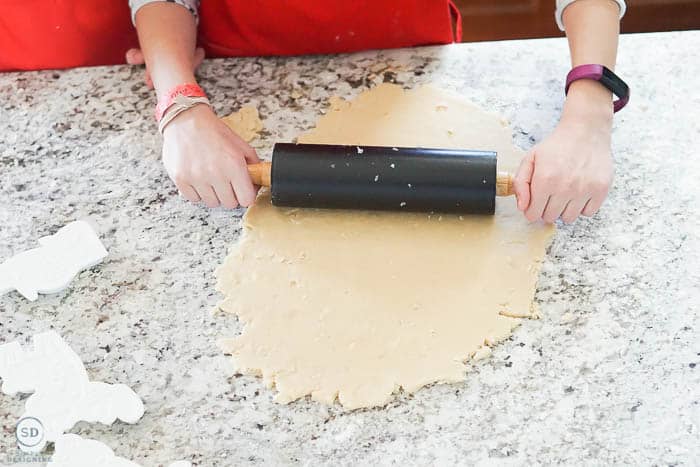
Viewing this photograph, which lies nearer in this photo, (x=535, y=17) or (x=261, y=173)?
(x=261, y=173)

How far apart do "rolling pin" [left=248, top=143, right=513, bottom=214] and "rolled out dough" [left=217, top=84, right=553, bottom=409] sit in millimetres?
35

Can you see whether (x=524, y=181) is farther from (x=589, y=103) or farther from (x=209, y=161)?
(x=209, y=161)

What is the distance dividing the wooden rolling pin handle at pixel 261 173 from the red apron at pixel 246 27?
300mm

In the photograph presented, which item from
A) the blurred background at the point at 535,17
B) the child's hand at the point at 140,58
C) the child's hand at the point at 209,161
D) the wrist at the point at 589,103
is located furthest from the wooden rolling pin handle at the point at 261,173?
the blurred background at the point at 535,17

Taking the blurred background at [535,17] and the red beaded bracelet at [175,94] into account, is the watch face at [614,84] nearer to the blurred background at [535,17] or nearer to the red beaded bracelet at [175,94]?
the red beaded bracelet at [175,94]

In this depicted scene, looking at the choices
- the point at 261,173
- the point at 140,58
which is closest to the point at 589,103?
the point at 261,173

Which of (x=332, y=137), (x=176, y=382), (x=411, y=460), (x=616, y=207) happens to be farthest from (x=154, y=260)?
(x=616, y=207)

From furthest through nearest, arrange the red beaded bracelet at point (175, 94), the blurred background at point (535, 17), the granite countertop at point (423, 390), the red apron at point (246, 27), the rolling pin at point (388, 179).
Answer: the blurred background at point (535, 17) → the red apron at point (246, 27) → the red beaded bracelet at point (175, 94) → the rolling pin at point (388, 179) → the granite countertop at point (423, 390)

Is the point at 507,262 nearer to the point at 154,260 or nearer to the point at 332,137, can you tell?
the point at 332,137

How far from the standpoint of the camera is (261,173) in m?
1.01

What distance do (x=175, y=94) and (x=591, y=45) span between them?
1.92 feet

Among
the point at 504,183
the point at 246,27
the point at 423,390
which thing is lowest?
the point at 423,390

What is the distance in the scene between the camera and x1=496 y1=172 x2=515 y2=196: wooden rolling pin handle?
0.97m

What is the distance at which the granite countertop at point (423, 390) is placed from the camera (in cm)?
81
